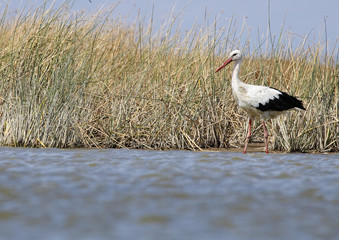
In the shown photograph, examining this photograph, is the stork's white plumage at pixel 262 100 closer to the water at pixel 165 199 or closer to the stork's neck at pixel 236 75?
the stork's neck at pixel 236 75

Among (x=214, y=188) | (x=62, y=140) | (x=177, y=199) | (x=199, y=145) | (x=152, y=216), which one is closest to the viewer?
(x=152, y=216)

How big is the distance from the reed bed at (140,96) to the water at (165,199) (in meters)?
1.42

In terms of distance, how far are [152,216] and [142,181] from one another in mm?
1101

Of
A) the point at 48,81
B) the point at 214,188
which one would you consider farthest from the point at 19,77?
the point at 214,188

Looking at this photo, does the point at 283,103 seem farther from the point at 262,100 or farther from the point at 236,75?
the point at 236,75

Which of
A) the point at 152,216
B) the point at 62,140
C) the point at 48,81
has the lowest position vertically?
the point at 152,216

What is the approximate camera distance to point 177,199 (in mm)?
3377

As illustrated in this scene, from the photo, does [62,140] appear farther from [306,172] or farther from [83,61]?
[306,172]

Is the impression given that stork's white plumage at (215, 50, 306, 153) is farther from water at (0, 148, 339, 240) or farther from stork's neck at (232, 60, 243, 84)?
water at (0, 148, 339, 240)

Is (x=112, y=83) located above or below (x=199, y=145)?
above

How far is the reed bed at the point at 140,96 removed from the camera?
21.9ft

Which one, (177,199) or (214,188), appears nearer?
(177,199)

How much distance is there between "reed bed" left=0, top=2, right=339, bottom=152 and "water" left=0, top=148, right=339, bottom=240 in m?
1.42

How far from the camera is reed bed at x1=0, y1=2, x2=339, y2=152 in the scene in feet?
21.9
